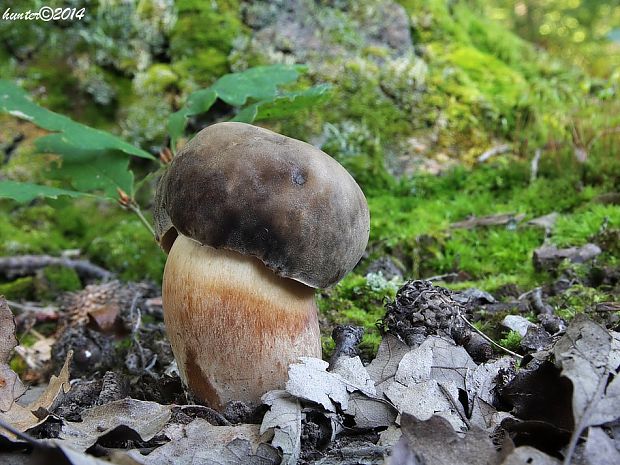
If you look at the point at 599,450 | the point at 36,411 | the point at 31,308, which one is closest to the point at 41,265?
the point at 31,308

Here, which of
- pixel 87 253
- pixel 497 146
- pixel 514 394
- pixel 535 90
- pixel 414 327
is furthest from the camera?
pixel 535 90

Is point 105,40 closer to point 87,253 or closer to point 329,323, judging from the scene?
point 87,253

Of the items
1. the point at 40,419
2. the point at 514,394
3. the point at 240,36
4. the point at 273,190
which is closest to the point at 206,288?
the point at 273,190

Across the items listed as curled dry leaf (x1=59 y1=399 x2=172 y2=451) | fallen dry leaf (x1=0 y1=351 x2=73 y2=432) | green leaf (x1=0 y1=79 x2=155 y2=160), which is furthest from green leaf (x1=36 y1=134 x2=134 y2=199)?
curled dry leaf (x1=59 y1=399 x2=172 y2=451)

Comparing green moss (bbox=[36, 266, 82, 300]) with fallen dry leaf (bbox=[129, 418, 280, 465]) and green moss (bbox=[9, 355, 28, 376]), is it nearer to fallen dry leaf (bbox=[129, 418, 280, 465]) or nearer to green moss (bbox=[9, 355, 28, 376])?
green moss (bbox=[9, 355, 28, 376])

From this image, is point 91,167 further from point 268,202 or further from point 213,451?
point 213,451

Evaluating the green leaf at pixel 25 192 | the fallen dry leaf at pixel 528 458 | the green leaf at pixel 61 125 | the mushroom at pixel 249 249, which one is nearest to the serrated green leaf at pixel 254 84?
the green leaf at pixel 61 125

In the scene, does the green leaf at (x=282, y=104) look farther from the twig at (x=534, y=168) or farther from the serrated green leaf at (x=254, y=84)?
the twig at (x=534, y=168)
